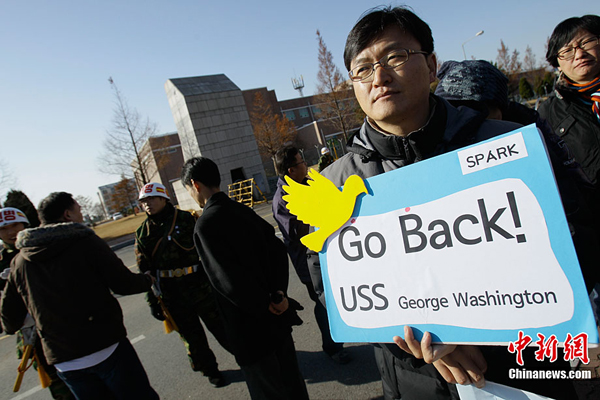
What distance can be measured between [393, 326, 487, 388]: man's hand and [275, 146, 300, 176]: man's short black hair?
8.00ft

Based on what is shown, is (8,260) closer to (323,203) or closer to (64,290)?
(64,290)

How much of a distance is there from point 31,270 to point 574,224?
10.5ft

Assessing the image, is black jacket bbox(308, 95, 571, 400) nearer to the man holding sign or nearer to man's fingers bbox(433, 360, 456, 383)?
the man holding sign

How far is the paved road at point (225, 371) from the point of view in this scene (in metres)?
2.93

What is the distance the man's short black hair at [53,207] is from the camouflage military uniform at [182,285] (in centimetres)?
93

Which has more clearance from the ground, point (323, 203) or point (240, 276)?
point (323, 203)

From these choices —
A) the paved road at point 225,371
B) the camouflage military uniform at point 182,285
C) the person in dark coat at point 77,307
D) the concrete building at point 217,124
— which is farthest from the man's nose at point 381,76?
the concrete building at point 217,124

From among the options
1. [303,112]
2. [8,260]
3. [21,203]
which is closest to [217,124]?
[21,203]

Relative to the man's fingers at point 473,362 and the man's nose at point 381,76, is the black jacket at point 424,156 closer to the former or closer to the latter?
the man's fingers at point 473,362

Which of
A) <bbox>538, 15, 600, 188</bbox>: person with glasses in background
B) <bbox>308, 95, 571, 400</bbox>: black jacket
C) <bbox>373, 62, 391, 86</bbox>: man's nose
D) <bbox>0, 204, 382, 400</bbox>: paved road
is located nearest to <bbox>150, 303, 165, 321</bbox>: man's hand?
<bbox>0, 204, 382, 400</bbox>: paved road

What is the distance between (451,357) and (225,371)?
3.23 metres

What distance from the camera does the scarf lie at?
2180 mm

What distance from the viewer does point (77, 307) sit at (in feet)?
7.52

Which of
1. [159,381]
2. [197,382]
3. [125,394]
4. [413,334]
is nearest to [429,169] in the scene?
[413,334]
